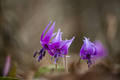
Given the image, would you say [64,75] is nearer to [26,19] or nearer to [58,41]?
[58,41]

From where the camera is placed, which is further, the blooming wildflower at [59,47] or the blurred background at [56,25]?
the blurred background at [56,25]

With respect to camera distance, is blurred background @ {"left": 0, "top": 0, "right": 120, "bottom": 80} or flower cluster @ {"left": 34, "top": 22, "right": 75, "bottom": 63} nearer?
flower cluster @ {"left": 34, "top": 22, "right": 75, "bottom": 63}

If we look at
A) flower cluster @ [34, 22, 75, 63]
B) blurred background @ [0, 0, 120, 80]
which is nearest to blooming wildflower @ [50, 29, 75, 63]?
flower cluster @ [34, 22, 75, 63]

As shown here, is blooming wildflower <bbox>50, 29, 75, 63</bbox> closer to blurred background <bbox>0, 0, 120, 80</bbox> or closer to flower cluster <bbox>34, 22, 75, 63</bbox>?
flower cluster <bbox>34, 22, 75, 63</bbox>

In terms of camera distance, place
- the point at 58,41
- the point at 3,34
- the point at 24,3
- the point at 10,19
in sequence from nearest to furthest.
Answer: the point at 58,41, the point at 3,34, the point at 10,19, the point at 24,3

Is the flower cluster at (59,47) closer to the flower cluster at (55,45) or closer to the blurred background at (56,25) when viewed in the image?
the flower cluster at (55,45)

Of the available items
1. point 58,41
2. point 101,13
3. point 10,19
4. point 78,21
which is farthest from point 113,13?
point 58,41

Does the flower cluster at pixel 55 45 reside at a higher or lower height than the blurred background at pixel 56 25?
lower

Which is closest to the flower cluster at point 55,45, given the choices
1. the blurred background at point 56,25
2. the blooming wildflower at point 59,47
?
the blooming wildflower at point 59,47
